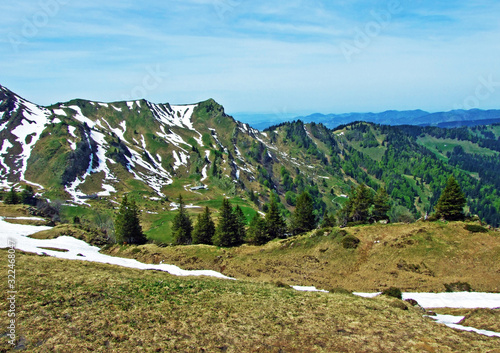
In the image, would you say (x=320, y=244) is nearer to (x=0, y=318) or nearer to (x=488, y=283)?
(x=488, y=283)

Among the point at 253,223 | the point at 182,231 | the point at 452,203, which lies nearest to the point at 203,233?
the point at 182,231

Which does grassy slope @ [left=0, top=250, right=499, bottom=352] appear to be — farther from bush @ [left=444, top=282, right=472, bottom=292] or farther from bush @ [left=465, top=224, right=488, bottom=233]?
bush @ [left=465, top=224, right=488, bottom=233]

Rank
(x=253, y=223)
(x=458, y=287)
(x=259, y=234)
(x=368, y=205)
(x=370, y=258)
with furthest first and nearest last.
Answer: (x=368, y=205)
(x=253, y=223)
(x=259, y=234)
(x=370, y=258)
(x=458, y=287)

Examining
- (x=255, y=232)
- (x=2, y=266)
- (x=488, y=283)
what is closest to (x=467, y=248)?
(x=488, y=283)

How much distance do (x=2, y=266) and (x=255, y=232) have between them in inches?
1888

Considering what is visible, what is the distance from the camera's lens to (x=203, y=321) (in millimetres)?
25703

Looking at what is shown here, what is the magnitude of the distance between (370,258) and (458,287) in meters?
14.0

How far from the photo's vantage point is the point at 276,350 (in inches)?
851

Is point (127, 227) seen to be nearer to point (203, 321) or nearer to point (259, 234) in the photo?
point (259, 234)

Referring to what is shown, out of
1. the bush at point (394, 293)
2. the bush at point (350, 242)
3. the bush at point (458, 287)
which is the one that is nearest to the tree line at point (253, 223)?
the bush at point (350, 242)

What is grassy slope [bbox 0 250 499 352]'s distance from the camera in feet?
71.9

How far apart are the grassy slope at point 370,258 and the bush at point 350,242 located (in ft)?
2.72

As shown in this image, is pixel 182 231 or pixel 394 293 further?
pixel 182 231

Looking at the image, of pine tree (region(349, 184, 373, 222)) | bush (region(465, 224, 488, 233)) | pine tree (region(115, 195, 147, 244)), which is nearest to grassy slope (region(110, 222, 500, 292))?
bush (region(465, 224, 488, 233))
